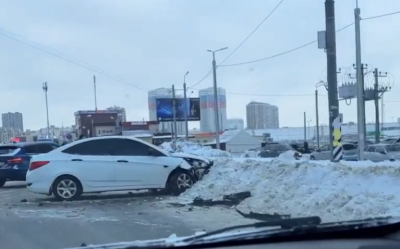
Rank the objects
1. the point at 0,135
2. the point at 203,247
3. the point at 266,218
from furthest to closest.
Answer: the point at 0,135 < the point at 266,218 < the point at 203,247

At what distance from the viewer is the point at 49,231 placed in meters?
9.24

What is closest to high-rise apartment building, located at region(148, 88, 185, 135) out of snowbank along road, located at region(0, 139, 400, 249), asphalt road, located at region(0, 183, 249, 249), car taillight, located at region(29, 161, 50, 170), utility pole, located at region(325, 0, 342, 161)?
utility pole, located at region(325, 0, 342, 161)

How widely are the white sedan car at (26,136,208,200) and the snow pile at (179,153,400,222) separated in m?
0.72

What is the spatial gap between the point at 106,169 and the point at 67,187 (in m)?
1.02

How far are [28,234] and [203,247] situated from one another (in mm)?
6147

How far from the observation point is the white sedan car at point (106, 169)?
1332cm

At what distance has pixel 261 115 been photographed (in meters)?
145

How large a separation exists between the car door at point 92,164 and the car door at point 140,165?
0.64ft

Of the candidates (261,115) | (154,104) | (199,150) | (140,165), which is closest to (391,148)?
(199,150)

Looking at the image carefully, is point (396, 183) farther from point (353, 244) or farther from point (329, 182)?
point (353, 244)

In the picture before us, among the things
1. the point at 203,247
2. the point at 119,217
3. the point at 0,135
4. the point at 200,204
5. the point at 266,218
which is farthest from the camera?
the point at 0,135

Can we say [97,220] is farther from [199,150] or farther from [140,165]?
[199,150]

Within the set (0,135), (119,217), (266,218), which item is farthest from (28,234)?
(0,135)

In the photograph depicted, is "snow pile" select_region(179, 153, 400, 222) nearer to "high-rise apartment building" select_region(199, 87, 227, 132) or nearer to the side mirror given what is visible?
the side mirror
